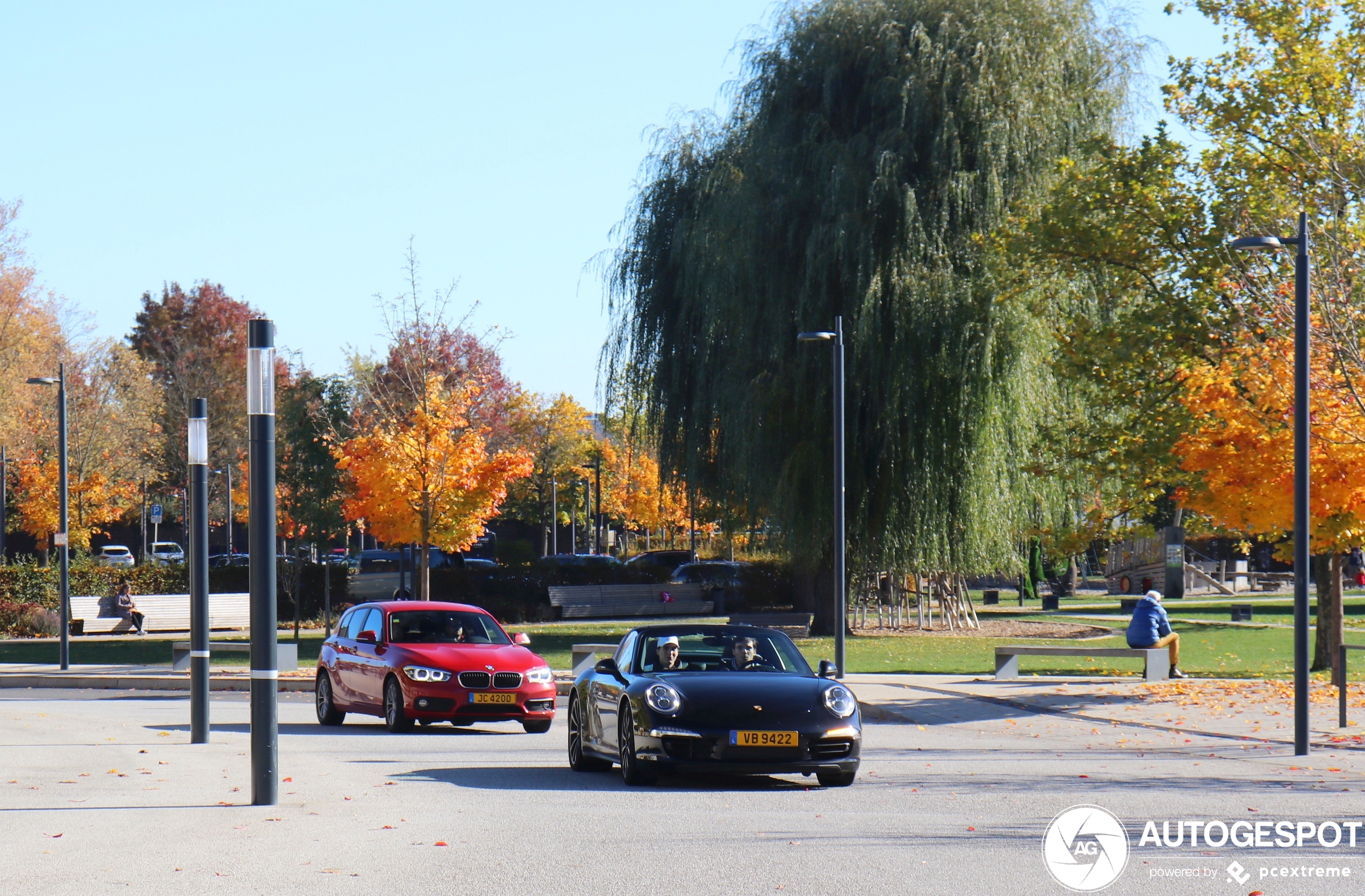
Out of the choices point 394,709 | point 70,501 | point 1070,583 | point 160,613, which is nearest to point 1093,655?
point 394,709

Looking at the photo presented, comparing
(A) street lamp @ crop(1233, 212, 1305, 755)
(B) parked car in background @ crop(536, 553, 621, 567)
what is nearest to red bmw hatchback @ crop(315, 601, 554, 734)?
(A) street lamp @ crop(1233, 212, 1305, 755)

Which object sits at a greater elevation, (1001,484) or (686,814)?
(1001,484)

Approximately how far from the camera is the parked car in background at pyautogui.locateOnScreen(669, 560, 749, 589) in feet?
156

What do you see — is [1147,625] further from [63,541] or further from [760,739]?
[63,541]

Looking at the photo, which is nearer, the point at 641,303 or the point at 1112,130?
the point at 1112,130

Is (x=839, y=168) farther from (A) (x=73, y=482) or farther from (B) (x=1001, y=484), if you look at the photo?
(A) (x=73, y=482)

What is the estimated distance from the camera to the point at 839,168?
98.3 feet

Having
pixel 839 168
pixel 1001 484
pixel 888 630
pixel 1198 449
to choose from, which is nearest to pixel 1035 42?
pixel 839 168

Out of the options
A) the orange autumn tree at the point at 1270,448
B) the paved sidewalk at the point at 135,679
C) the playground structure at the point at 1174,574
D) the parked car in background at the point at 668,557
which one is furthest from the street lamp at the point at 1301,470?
the playground structure at the point at 1174,574

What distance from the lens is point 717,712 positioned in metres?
11.4

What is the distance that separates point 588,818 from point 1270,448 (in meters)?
14.1

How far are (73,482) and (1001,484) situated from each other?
42616mm

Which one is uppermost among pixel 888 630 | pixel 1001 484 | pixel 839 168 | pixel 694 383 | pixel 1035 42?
pixel 1035 42

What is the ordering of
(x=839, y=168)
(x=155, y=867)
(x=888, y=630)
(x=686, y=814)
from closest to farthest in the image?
(x=155, y=867) < (x=686, y=814) < (x=839, y=168) < (x=888, y=630)
